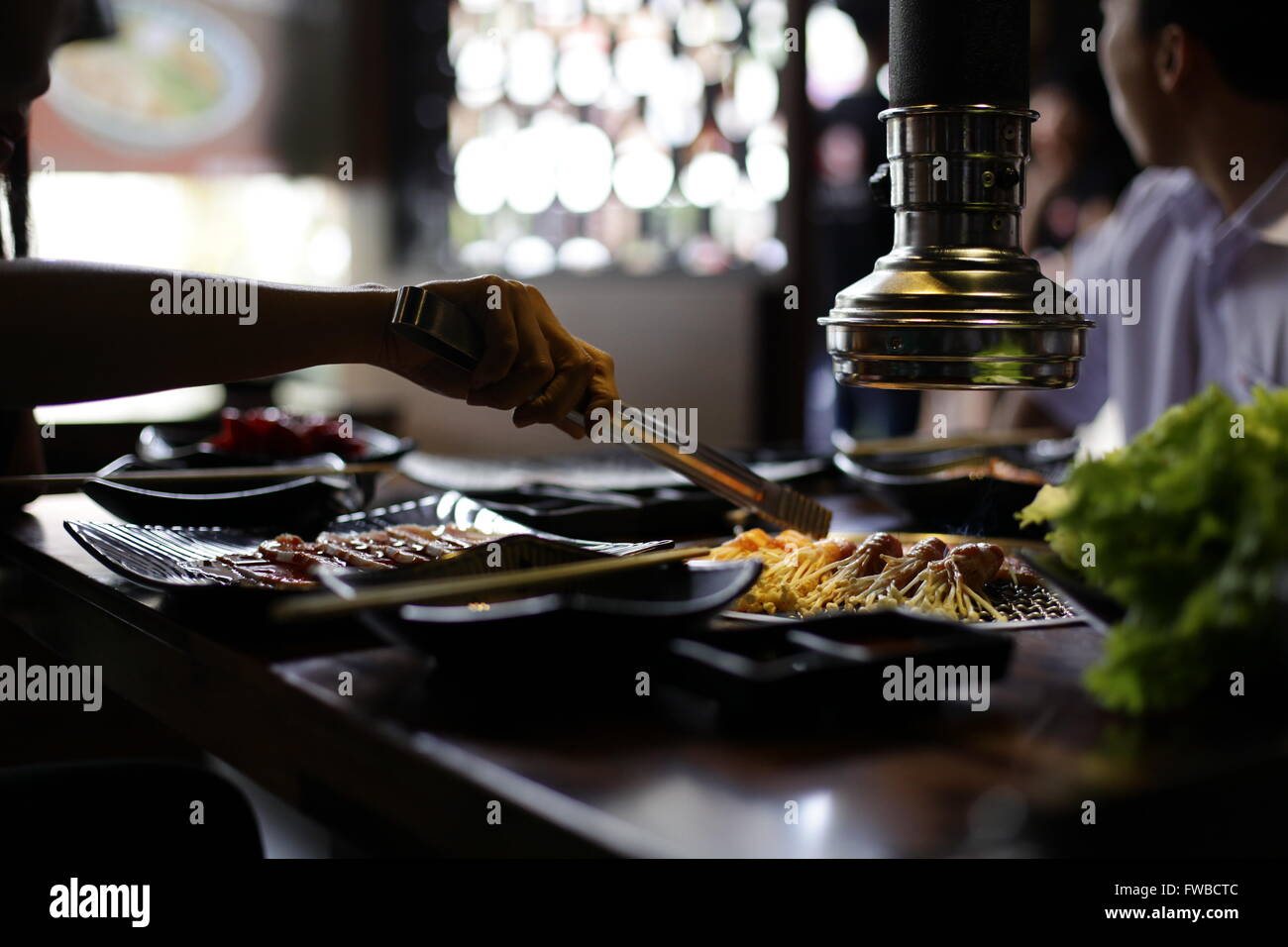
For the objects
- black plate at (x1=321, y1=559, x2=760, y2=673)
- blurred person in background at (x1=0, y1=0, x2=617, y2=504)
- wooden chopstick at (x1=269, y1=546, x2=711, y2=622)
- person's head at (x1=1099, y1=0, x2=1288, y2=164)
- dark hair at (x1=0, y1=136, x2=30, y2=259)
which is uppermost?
person's head at (x1=1099, y1=0, x2=1288, y2=164)

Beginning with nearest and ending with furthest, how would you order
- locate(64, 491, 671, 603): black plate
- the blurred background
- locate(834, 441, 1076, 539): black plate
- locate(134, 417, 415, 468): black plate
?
locate(64, 491, 671, 603): black plate < locate(834, 441, 1076, 539): black plate < locate(134, 417, 415, 468): black plate < the blurred background

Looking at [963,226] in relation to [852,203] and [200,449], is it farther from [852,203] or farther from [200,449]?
[852,203]

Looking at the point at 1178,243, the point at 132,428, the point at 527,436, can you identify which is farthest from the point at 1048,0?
the point at 132,428

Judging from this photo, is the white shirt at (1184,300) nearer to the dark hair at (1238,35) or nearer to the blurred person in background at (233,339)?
the dark hair at (1238,35)

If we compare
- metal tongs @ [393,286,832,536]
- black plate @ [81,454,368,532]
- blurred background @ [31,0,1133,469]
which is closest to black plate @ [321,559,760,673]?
metal tongs @ [393,286,832,536]

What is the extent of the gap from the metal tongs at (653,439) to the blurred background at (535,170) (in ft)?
11.9

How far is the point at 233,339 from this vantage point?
1286mm

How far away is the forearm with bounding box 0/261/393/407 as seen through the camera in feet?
3.91

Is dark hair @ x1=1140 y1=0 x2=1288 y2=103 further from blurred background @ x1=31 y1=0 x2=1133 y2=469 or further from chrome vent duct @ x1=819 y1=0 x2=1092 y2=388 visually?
blurred background @ x1=31 y1=0 x2=1133 y2=469

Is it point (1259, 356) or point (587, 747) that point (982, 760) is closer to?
point (587, 747)

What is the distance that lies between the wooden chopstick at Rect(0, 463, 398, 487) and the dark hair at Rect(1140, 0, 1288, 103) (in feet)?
5.50

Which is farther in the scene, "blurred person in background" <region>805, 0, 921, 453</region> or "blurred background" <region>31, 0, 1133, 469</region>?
"blurred person in background" <region>805, 0, 921, 453</region>

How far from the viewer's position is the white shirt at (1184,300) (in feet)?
8.49
